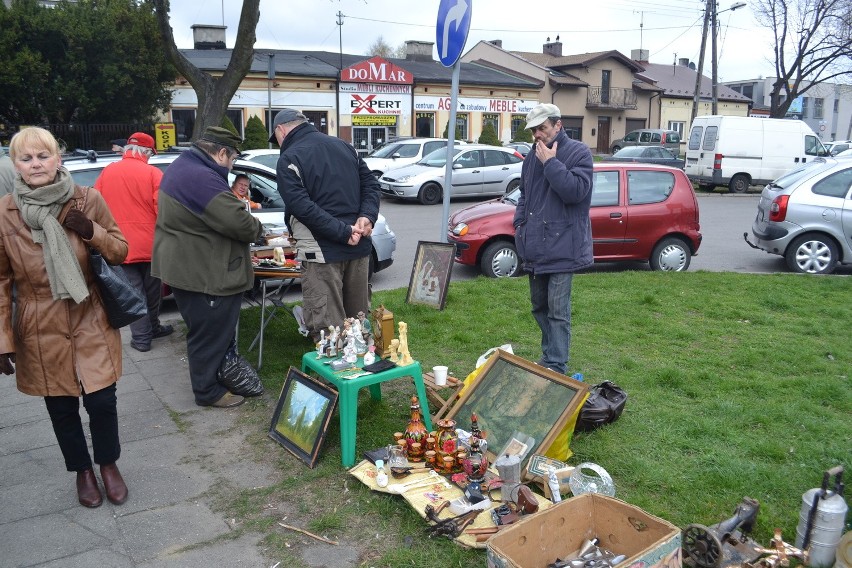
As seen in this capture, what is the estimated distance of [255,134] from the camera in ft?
89.9

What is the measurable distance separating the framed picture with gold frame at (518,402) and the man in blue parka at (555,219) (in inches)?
22.3

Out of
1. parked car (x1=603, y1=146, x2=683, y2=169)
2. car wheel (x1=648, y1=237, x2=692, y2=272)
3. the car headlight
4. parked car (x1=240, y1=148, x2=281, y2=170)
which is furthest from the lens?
parked car (x1=603, y1=146, x2=683, y2=169)

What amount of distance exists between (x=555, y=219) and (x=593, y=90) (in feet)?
138

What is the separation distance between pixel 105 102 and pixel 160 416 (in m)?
22.6

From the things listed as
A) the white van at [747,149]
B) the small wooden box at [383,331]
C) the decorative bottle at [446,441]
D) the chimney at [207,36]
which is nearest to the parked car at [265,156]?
the small wooden box at [383,331]

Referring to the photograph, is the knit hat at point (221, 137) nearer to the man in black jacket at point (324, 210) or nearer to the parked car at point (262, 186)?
the man in black jacket at point (324, 210)

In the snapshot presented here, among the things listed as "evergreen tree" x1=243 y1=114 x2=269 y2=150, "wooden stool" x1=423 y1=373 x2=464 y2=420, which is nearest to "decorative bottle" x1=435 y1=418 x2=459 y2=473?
"wooden stool" x1=423 y1=373 x2=464 y2=420

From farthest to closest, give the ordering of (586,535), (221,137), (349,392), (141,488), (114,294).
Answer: (221,137), (349,392), (141,488), (114,294), (586,535)

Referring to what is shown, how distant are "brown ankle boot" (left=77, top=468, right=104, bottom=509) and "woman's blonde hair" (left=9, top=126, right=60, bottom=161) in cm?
169

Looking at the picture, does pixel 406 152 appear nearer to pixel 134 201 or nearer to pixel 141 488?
pixel 134 201

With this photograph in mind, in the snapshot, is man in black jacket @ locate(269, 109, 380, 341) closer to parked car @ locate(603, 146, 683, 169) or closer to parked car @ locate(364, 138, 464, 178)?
parked car @ locate(364, 138, 464, 178)

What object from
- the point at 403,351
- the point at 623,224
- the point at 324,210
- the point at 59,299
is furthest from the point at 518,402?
the point at 623,224

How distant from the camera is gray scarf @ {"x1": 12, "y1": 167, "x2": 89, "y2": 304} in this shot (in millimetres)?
3225

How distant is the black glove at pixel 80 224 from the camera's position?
3270 mm
